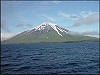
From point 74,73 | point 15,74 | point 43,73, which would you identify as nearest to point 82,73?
point 74,73

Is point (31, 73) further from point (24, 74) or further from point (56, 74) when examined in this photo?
point (56, 74)

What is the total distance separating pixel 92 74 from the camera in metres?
34.5

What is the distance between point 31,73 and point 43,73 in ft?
7.27

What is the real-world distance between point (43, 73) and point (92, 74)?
345 inches

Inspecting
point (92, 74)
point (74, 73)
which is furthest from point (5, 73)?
point (92, 74)

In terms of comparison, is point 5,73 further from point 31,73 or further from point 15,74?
point 31,73

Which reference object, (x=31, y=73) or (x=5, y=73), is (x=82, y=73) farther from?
(x=5, y=73)

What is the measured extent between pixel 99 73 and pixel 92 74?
1.58 meters

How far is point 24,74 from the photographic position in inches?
1387

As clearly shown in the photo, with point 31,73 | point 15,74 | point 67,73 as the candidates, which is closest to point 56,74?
point 67,73

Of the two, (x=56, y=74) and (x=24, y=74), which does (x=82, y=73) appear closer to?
(x=56, y=74)

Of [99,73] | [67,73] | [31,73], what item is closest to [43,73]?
[31,73]

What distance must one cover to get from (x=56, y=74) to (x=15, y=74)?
7.42 metres

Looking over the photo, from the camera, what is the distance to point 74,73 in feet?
117
